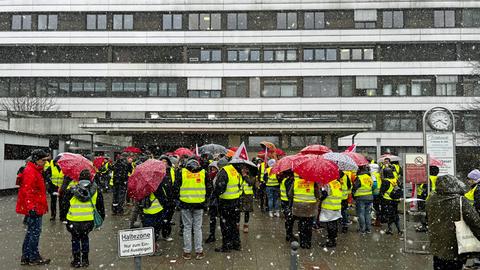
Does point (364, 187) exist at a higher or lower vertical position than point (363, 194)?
higher

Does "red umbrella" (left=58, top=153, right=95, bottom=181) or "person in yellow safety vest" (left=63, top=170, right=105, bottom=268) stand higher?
"red umbrella" (left=58, top=153, right=95, bottom=181)

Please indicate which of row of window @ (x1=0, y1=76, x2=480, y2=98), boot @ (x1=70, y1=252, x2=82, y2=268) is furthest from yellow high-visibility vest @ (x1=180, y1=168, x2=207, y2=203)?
row of window @ (x1=0, y1=76, x2=480, y2=98)

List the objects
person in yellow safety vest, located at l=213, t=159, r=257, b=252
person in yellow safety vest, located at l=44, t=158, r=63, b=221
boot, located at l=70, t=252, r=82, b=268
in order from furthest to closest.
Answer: person in yellow safety vest, located at l=44, t=158, r=63, b=221
person in yellow safety vest, located at l=213, t=159, r=257, b=252
boot, located at l=70, t=252, r=82, b=268

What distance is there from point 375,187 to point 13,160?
19.0 meters

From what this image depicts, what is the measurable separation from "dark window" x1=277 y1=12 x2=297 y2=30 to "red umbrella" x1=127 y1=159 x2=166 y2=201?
128 feet

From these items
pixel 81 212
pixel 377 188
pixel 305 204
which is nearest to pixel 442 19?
pixel 377 188

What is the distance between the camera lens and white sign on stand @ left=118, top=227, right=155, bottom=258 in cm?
598

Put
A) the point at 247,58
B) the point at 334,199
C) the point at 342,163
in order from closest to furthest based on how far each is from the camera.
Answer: the point at 334,199 → the point at 342,163 → the point at 247,58

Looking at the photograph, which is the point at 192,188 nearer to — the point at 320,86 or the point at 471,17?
the point at 320,86

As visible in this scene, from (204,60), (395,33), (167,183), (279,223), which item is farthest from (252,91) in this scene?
(167,183)

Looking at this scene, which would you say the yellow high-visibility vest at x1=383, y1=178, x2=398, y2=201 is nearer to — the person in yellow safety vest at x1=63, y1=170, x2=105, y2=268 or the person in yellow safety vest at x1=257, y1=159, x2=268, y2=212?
the person in yellow safety vest at x1=257, y1=159, x2=268, y2=212

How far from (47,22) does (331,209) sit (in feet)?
141

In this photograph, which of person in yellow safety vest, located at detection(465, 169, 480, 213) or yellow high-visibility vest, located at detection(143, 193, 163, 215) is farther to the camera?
yellow high-visibility vest, located at detection(143, 193, 163, 215)

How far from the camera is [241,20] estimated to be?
46125mm
